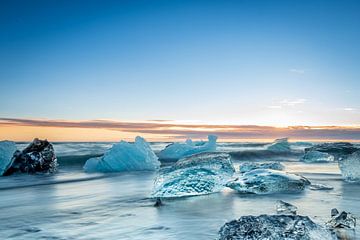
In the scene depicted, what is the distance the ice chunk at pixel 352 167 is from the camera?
25.9ft

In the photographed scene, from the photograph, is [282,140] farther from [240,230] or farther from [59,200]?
[240,230]

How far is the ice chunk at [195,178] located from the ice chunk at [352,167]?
332cm

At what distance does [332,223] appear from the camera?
10.8ft

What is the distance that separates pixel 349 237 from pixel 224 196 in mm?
2553

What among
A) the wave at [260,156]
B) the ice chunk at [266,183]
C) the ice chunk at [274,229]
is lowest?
the wave at [260,156]

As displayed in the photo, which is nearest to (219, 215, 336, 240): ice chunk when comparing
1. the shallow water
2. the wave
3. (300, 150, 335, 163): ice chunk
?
the shallow water

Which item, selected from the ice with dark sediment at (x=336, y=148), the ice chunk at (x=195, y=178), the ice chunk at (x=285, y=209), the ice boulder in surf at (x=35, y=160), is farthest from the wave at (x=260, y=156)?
the ice chunk at (x=285, y=209)

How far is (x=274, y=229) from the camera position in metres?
2.65

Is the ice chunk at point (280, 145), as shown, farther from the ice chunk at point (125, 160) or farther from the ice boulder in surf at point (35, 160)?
the ice boulder in surf at point (35, 160)

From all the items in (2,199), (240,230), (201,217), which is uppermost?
(240,230)

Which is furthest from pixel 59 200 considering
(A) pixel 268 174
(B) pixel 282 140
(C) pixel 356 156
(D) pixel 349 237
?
(B) pixel 282 140

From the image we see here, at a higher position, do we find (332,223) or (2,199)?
(332,223)

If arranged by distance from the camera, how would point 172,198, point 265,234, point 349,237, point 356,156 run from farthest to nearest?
point 356,156 < point 172,198 < point 349,237 < point 265,234

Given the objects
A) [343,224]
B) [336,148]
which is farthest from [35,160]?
[336,148]
